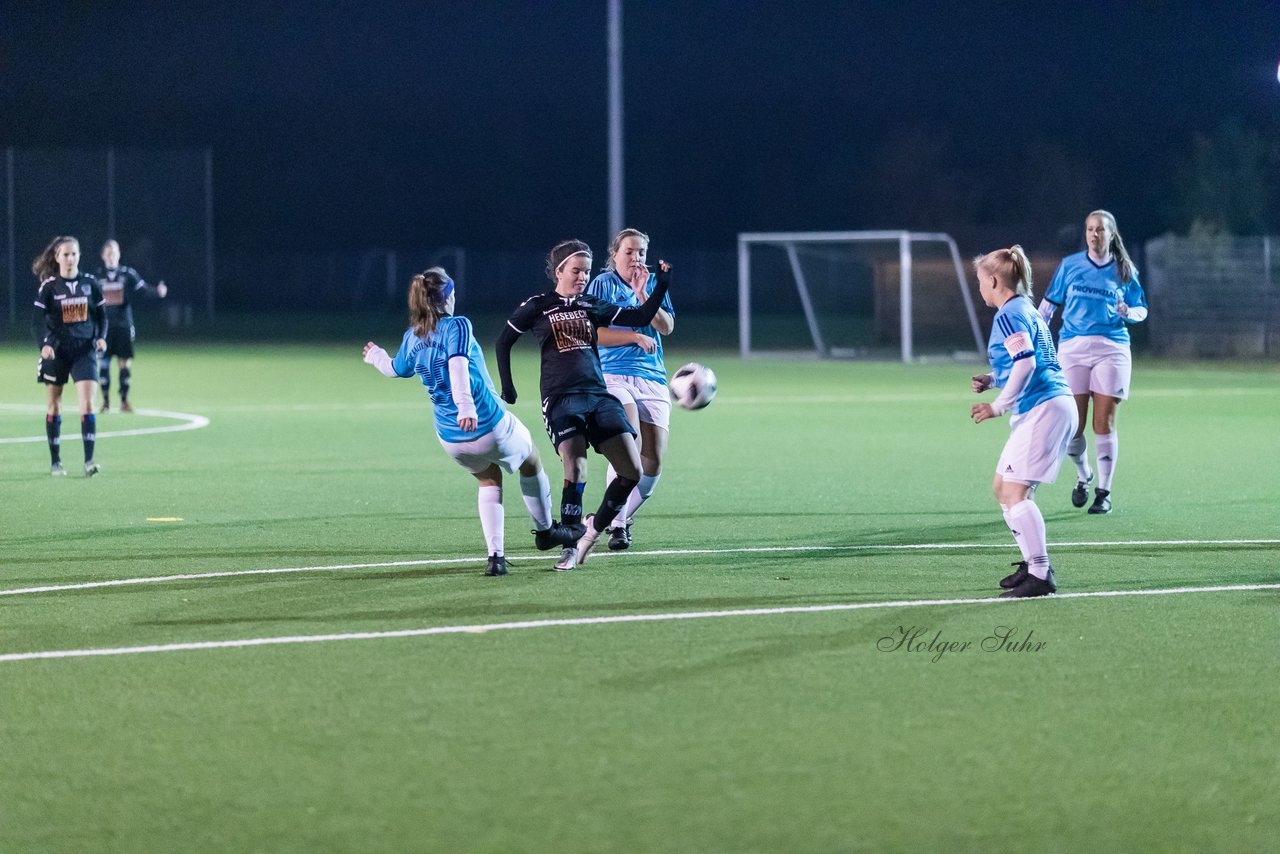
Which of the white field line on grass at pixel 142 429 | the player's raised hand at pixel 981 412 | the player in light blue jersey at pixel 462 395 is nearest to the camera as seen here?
the player's raised hand at pixel 981 412

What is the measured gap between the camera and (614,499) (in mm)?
9828

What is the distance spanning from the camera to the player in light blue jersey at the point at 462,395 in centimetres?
945

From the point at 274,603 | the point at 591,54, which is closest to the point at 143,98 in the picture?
the point at 591,54

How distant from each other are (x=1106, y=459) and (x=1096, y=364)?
0.68 m

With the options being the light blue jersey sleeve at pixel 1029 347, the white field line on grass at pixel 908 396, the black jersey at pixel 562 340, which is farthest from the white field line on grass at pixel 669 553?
the white field line on grass at pixel 908 396

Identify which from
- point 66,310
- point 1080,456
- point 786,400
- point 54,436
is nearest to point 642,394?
point 1080,456

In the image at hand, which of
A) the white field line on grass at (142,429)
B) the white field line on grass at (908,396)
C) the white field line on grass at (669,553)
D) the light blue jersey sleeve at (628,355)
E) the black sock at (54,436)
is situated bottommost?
the white field line on grass at (908,396)

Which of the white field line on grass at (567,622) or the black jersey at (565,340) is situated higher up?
the black jersey at (565,340)

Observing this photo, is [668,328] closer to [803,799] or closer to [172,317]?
[803,799]

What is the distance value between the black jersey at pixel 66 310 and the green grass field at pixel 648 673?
125 centimetres

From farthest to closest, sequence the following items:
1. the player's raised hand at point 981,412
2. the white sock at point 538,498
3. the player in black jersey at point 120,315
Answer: the player in black jersey at point 120,315, the white sock at point 538,498, the player's raised hand at point 981,412

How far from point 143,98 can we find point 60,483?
66.2m

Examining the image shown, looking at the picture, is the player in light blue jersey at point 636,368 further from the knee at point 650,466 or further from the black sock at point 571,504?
the black sock at point 571,504

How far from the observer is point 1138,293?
12.8 metres
